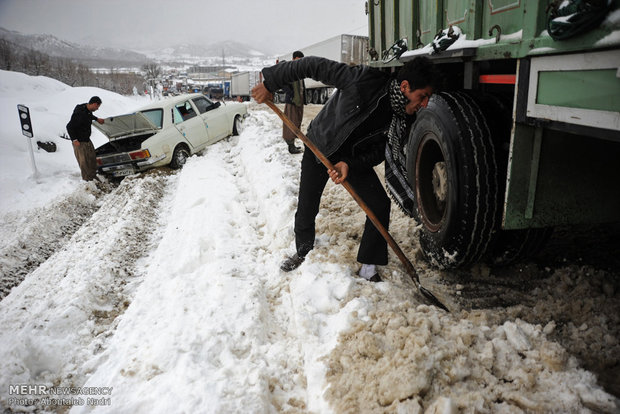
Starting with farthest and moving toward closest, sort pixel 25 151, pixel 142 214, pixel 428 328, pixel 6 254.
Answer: pixel 25 151 < pixel 142 214 < pixel 6 254 < pixel 428 328

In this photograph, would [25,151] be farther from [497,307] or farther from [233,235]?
[497,307]

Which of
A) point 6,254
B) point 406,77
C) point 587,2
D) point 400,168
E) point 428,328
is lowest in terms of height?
point 6,254

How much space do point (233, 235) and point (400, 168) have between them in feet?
6.56

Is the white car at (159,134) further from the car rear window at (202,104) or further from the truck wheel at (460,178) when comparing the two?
the truck wheel at (460,178)

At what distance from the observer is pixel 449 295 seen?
10.00 feet

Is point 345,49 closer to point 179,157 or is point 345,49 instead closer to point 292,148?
point 179,157

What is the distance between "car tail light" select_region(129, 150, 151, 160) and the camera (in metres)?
8.09

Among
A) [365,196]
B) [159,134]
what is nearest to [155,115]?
[159,134]

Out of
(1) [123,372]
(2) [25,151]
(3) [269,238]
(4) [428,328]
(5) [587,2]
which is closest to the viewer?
(5) [587,2]

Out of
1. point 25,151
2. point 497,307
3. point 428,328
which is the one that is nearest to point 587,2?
point 428,328

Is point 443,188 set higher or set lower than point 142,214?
higher

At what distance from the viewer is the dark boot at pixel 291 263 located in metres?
3.54

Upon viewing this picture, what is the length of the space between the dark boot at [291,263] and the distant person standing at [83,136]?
21.0ft

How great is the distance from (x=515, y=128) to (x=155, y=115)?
8.60 meters
